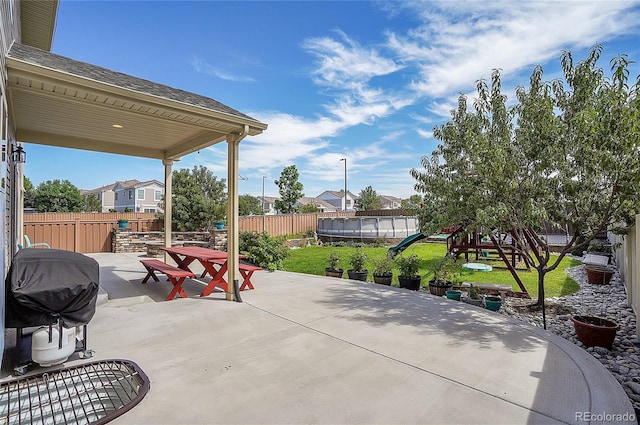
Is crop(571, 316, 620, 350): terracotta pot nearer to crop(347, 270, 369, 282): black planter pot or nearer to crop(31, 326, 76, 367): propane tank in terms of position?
crop(347, 270, 369, 282): black planter pot

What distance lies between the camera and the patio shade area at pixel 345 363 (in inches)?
94.3

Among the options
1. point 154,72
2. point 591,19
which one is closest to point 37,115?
point 154,72

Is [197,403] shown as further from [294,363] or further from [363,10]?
[363,10]

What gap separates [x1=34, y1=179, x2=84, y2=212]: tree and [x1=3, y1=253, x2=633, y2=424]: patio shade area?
35790 millimetres

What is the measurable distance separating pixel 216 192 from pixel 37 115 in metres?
19.5

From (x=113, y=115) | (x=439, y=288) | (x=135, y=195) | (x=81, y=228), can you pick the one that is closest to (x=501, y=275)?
(x=439, y=288)

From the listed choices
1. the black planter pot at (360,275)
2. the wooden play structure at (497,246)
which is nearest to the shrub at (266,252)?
the black planter pot at (360,275)

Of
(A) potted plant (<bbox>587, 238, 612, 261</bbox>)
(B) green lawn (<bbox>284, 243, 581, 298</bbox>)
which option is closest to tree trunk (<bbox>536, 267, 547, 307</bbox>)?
(B) green lawn (<bbox>284, 243, 581, 298</bbox>)

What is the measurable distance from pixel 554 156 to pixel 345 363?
4348 millimetres

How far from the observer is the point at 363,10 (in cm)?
863

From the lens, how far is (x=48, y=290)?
2926 millimetres

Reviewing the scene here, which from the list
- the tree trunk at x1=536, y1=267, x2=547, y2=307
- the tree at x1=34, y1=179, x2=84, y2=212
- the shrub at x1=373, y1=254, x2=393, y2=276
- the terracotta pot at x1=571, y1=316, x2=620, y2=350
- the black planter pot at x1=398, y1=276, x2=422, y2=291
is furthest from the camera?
the tree at x1=34, y1=179, x2=84, y2=212

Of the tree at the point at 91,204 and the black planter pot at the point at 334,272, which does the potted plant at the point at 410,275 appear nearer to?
the black planter pot at the point at 334,272

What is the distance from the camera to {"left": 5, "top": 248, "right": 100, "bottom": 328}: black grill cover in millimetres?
2891
